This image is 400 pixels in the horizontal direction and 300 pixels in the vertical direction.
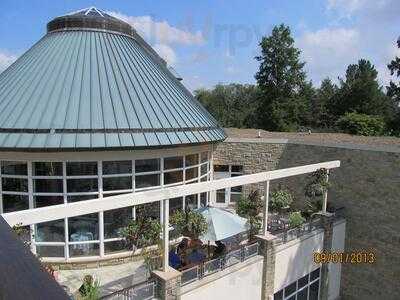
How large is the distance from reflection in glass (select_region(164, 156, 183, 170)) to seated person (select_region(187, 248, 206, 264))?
12.1 feet

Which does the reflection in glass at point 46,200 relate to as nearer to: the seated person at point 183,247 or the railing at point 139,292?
the seated person at point 183,247

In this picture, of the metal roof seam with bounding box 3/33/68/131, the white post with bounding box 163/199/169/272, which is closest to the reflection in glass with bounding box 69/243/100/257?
the white post with bounding box 163/199/169/272

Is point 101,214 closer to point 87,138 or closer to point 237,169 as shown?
point 87,138

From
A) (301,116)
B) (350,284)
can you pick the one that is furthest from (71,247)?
(301,116)

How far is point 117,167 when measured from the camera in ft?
43.1

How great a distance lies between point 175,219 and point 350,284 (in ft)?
35.0

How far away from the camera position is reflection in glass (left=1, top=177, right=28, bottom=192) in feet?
41.9

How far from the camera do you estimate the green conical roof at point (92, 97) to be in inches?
494

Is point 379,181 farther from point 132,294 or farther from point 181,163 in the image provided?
point 132,294

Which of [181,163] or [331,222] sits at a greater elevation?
[181,163]

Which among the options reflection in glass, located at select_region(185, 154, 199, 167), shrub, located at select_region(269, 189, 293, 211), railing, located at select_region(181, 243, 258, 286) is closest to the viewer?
railing, located at select_region(181, 243, 258, 286)

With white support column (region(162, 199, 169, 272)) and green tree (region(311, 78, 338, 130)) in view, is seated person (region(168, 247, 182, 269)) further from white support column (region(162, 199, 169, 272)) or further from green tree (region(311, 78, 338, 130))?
green tree (region(311, 78, 338, 130))

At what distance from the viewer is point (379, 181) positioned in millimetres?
16500

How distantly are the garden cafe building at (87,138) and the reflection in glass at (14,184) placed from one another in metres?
0.03
